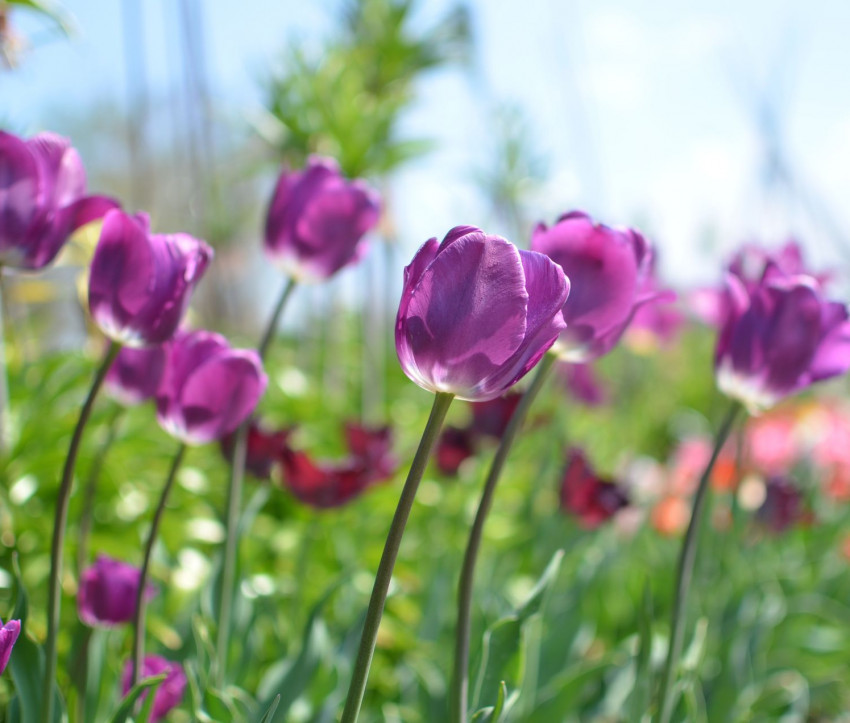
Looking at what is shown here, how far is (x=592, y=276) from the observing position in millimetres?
617

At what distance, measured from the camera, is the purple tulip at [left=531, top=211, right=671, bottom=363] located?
61 cm

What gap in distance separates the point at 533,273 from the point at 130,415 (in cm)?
172

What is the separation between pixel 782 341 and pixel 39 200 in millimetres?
650

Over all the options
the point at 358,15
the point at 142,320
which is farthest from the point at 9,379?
the point at 358,15

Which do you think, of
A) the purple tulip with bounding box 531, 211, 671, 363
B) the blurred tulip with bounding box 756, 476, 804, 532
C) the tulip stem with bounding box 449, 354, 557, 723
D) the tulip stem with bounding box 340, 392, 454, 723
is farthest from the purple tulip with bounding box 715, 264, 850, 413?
the blurred tulip with bounding box 756, 476, 804, 532

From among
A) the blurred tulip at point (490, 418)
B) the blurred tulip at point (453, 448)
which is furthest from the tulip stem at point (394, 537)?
the blurred tulip at point (453, 448)

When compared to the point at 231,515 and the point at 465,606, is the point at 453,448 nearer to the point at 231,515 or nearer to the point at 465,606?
the point at 231,515

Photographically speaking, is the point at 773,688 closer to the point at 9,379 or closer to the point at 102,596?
the point at 102,596

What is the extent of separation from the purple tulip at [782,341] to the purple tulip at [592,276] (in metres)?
0.16

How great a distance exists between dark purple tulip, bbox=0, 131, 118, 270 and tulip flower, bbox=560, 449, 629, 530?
0.91 m

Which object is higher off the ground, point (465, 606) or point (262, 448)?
point (465, 606)

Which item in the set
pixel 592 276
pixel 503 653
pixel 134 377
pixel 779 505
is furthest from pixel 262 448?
pixel 779 505

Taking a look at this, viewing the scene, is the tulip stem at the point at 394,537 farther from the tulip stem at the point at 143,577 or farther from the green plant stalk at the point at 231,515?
the green plant stalk at the point at 231,515

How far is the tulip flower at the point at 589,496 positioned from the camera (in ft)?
4.28
